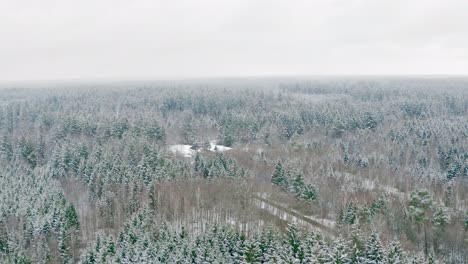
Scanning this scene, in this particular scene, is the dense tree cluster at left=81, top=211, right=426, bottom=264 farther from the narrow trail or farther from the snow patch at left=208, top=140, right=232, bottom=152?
the snow patch at left=208, top=140, right=232, bottom=152

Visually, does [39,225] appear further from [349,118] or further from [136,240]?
[349,118]

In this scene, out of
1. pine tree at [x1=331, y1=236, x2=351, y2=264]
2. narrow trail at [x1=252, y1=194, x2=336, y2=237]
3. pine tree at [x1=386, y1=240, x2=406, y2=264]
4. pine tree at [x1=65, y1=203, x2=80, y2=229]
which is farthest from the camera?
narrow trail at [x1=252, y1=194, x2=336, y2=237]

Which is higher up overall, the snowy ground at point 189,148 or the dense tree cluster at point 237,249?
the dense tree cluster at point 237,249

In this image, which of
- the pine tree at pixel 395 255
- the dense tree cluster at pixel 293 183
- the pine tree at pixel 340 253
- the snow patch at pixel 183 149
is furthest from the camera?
the snow patch at pixel 183 149

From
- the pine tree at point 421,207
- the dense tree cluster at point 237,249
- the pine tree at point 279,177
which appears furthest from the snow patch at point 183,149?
the pine tree at point 421,207

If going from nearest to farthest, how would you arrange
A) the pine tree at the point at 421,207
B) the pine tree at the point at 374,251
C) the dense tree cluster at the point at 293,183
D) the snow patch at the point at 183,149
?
the pine tree at the point at 374,251, the pine tree at the point at 421,207, the dense tree cluster at the point at 293,183, the snow patch at the point at 183,149

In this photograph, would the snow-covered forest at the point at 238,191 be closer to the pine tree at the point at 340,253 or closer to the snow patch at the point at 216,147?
Answer: the pine tree at the point at 340,253

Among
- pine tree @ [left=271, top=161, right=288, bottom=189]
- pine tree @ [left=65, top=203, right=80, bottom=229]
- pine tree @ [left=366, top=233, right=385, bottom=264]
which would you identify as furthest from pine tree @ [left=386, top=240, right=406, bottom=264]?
pine tree @ [left=65, top=203, right=80, bottom=229]

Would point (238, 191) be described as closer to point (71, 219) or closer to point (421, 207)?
point (71, 219)

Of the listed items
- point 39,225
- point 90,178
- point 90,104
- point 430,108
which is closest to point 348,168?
point 90,178

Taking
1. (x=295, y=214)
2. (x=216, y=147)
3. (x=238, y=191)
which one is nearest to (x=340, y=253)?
(x=295, y=214)
